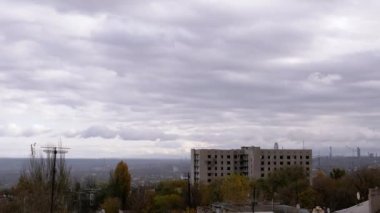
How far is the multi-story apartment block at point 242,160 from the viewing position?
14488cm

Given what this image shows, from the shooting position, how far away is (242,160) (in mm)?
150000

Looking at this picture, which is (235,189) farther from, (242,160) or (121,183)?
(242,160)

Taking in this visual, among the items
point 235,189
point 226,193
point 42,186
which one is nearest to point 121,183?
point 226,193

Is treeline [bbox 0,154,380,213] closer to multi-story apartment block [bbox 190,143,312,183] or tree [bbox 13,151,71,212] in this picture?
tree [bbox 13,151,71,212]

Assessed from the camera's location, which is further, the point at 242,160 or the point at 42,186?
the point at 242,160

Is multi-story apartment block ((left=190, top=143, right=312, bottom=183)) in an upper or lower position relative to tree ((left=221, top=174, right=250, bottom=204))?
upper

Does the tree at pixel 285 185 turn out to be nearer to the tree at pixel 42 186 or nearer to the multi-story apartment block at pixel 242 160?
the tree at pixel 42 186

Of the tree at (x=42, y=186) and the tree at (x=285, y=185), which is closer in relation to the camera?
the tree at (x=42, y=186)

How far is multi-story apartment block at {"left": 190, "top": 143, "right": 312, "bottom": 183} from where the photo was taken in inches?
5704

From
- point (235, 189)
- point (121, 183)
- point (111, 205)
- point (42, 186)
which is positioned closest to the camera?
point (42, 186)

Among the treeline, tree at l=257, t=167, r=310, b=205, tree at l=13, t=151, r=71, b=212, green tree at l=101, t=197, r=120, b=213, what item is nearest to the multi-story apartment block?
the treeline

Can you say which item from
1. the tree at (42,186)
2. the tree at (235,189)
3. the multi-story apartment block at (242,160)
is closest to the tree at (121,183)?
the tree at (235,189)

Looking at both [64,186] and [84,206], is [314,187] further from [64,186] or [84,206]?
[64,186]

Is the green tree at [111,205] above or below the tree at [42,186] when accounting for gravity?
below
